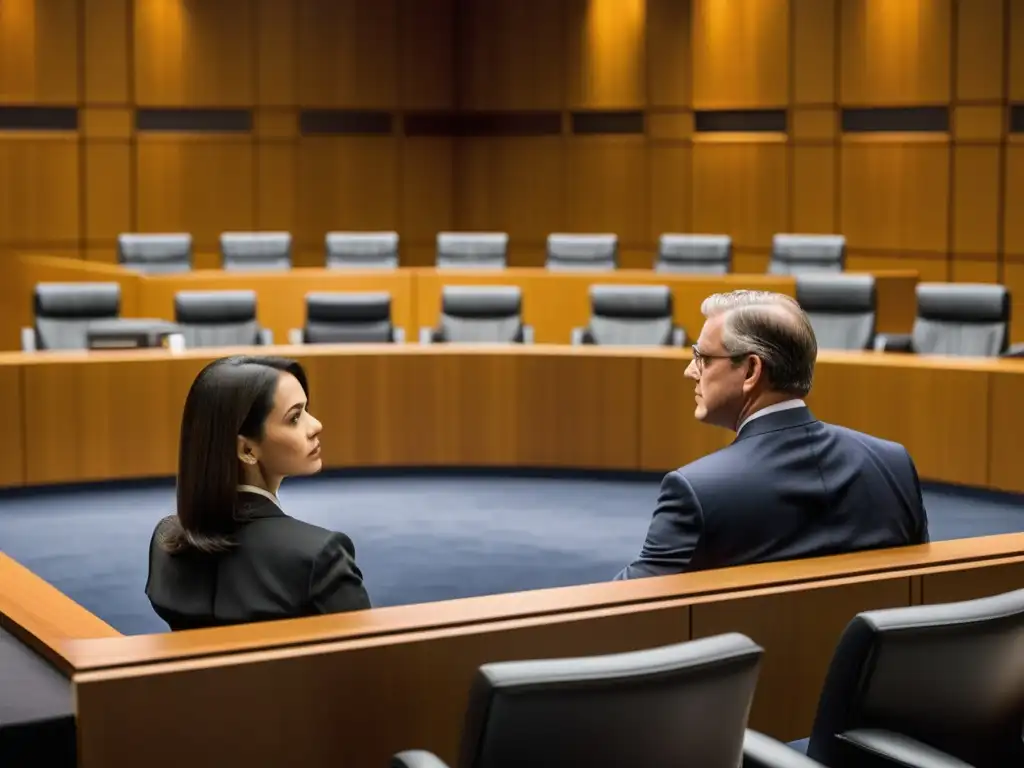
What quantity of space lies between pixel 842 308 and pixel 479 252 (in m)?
3.55

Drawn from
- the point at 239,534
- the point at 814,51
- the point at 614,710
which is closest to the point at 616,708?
the point at 614,710

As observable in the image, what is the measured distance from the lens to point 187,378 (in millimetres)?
7984

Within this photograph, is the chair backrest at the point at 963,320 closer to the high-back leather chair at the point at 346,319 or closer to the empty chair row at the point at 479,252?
the empty chair row at the point at 479,252

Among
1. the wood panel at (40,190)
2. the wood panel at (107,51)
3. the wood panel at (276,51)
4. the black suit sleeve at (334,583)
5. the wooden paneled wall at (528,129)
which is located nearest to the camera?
the black suit sleeve at (334,583)

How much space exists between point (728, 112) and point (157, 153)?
4.95m

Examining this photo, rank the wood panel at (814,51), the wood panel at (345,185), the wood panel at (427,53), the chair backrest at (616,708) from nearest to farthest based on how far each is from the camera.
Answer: the chair backrest at (616,708) < the wood panel at (814,51) < the wood panel at (345,185) < the wood panel at (427,53)

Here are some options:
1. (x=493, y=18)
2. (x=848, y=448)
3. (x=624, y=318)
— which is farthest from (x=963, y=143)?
(x=848, y=448)

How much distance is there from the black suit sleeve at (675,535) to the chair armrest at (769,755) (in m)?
0.60

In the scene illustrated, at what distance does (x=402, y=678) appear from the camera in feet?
8.15

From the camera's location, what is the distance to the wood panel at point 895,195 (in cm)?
1232

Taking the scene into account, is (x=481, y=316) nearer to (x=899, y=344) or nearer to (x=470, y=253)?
(x=470, y=253)

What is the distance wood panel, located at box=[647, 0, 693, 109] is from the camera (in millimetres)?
13891

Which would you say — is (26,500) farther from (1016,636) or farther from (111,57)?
(111,57)

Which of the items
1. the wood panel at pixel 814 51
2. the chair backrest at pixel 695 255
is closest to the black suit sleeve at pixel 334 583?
the chair backrest at pixel 695 255
